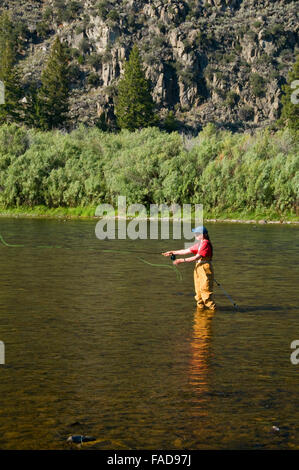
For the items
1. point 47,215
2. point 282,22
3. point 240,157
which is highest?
point 282,22

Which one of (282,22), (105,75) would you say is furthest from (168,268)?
(282,22)

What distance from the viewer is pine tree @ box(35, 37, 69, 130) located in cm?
9650

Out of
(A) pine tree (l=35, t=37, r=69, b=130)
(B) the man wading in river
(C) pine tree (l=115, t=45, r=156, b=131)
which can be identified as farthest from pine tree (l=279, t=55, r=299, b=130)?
(B) the man wading in river

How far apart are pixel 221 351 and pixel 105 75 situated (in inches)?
4538

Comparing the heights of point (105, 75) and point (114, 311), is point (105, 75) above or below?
above

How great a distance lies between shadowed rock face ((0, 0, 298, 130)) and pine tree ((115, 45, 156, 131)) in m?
13.7

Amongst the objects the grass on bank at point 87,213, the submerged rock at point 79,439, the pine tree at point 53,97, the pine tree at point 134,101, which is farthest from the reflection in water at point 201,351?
the pine tree at point 53,97

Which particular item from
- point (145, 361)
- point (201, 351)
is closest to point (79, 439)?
point (145, 361)

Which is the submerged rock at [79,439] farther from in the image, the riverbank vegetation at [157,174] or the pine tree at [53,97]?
the pine tree at [53,97]

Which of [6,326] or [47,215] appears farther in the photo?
[47,215]

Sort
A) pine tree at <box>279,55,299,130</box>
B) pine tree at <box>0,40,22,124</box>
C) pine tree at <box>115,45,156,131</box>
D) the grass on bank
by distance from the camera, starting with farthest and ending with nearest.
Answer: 1. pine tree at <box>115,45,156,131</box>
2. pine tree at <box>0,40,22,124</box>
3. pine tree at <box>279,55,299,130</box>
4. the grass on bank

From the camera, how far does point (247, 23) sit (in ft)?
445

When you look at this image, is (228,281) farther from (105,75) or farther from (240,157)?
(105,75)

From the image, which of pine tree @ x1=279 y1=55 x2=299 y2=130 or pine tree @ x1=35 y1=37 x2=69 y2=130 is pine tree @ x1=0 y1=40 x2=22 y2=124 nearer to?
pine tree @ x1=35 y1=37 x2=69 y2=130
